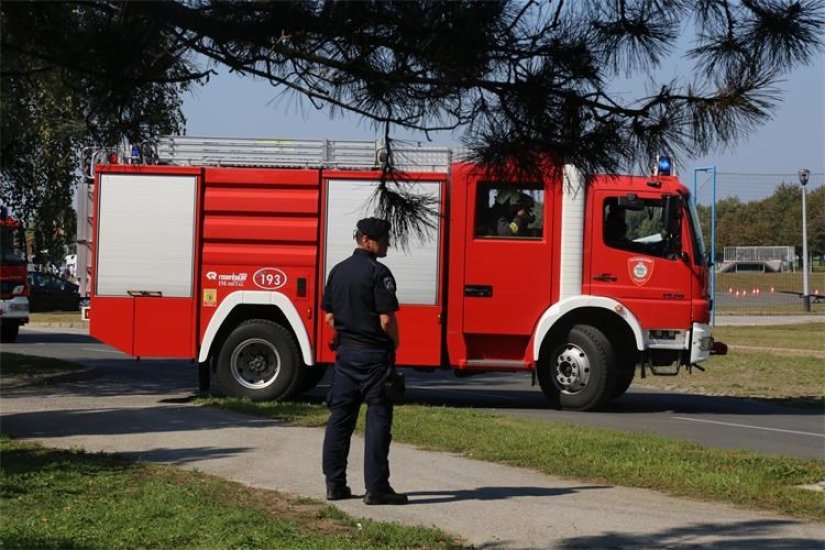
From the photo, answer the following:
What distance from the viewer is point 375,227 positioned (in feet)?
24.8

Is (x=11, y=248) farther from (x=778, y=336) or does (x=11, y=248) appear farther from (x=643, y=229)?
(x=643, y=229)

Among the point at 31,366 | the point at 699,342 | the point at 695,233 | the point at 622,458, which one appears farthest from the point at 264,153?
the point at 622,458

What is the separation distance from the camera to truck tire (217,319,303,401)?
14.7 m

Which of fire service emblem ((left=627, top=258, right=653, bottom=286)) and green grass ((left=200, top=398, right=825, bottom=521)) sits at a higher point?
fire service emblem ((left=627, top=258, right=653, bottom=286))

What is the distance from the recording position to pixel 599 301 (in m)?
14.5

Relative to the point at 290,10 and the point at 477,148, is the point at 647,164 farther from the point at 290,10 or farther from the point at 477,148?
the point at 290,10

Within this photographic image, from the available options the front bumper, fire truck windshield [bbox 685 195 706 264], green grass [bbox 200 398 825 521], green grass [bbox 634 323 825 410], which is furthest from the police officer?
green grass [bbox 634 323 825 410]

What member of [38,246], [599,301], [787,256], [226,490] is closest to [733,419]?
[599,301]

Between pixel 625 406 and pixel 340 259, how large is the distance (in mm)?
4365

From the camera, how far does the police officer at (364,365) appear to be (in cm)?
787

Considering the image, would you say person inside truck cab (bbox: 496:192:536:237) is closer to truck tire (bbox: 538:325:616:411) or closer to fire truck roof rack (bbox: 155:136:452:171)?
truck tire (bbox: 538:325:616:411)

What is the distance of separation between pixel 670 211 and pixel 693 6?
8.00 metres

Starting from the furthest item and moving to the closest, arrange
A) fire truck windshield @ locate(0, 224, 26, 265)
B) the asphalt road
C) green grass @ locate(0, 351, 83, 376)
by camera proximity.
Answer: fire truck windshield @ locate(0, 224, 26, 265) < green grass @ locate(0, 351, 83, 376) < the asphalt road

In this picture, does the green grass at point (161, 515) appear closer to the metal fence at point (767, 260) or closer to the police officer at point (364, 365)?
the police officer at point (364, 365)
